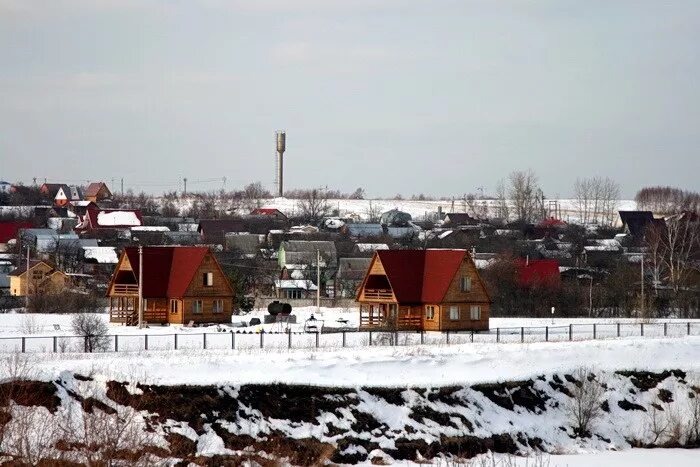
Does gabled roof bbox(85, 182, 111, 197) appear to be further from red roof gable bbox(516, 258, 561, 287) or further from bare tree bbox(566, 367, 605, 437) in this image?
bare tree bbox(566, 367, 605, 437)

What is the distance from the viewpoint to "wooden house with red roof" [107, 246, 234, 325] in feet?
191

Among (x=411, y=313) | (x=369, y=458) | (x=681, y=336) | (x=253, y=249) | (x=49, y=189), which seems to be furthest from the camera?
(x=49, y=189)

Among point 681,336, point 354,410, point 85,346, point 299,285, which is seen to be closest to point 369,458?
point 354,410

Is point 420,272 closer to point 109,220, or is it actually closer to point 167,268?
point 167,268

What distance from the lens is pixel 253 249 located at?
115m

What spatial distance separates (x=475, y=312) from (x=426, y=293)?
2.52 metres

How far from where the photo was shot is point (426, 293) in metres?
56.8

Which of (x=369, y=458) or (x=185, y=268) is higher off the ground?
(x=185, y=268)

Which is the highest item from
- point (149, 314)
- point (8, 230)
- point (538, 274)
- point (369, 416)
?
point (8, 230)

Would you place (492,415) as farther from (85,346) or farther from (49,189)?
(49,189)

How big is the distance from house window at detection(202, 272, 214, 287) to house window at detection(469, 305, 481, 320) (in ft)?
40.4

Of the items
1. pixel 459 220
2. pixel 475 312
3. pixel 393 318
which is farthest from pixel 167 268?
pixel 459 220

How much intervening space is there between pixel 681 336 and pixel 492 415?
15.1m

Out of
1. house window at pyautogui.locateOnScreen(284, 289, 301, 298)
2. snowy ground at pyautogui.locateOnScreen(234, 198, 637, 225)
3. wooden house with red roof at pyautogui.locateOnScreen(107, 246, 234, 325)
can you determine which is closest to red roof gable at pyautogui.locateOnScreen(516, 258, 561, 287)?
house window at pyautogui.locateOnScreen(284, 289, 301, 298)
